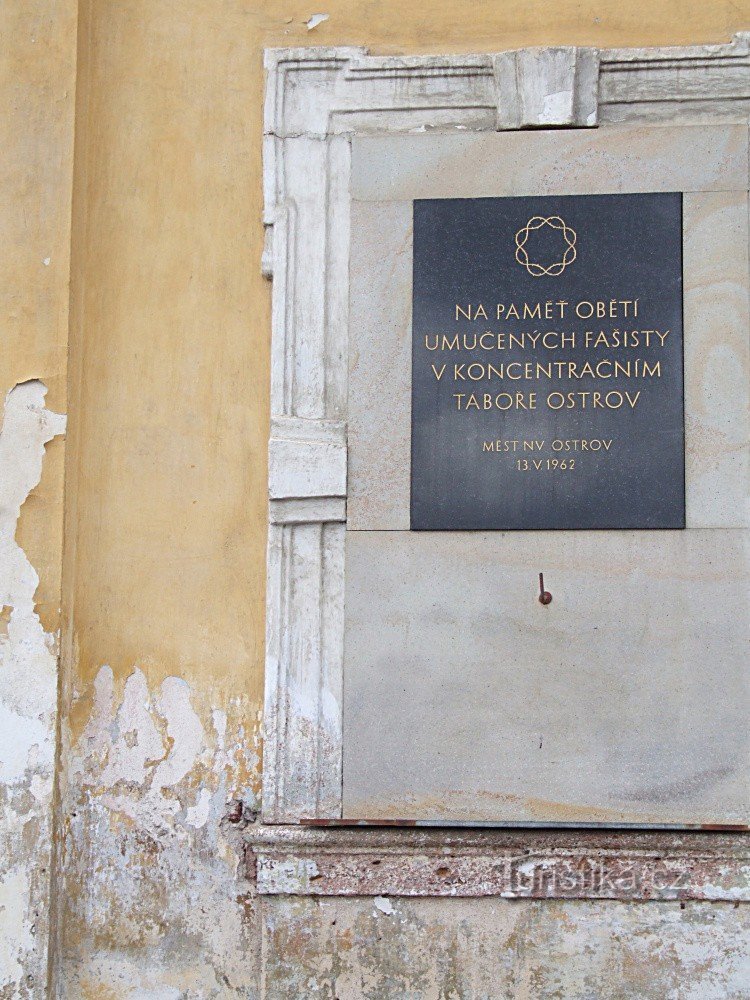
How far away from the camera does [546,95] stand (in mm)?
5273

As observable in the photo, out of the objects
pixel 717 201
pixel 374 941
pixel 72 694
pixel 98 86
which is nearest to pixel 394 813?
pixel 374 941

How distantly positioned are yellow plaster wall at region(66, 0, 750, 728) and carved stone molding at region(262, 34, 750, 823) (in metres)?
0.10

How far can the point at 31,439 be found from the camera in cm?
520

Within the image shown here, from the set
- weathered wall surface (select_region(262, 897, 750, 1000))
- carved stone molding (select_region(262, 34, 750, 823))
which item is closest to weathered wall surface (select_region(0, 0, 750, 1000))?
weathered wall surface (select_region(262, 897, 750, 1000))

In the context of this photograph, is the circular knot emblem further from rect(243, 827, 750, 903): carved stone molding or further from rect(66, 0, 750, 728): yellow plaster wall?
rect(243, 827, 750, 903): carved stone molding

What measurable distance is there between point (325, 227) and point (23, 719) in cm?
205

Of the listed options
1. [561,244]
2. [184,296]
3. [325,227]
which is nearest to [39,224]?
[184,296]

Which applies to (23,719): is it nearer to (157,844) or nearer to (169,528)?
(157,844)

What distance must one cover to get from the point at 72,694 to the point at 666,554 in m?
2.15

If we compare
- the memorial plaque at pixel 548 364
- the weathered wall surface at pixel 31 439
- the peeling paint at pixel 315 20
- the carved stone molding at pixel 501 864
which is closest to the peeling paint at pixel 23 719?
the weathered wall surface at pixel 31 439

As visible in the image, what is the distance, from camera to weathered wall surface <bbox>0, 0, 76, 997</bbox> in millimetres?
5000

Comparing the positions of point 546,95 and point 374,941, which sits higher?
point 546,95

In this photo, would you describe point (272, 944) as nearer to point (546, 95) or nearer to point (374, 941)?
point (374, 941)

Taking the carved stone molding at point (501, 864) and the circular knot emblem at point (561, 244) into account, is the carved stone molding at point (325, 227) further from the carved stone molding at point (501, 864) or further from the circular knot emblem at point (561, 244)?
the circular knot emblem at point (561, 244)
